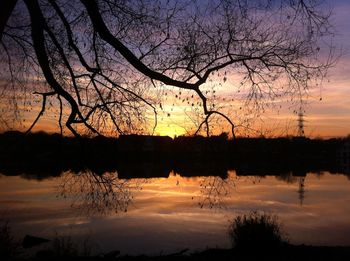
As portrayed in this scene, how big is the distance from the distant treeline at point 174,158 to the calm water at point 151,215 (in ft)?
3.05

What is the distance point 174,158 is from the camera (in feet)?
379

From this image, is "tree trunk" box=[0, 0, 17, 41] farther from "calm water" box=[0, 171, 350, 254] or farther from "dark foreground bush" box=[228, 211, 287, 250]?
"dark foreground bush" box=[228, 211, 287, 250]

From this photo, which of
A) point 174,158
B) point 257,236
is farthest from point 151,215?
point 174,158

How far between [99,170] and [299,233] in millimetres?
11119

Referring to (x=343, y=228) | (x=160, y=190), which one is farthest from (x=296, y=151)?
(x=343, y=228)

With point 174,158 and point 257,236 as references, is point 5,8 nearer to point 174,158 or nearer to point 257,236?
point 257,236

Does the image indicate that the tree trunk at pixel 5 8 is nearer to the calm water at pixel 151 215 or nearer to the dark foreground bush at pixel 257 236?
the calm water at pixel 151 215

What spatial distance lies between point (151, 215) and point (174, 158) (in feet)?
297

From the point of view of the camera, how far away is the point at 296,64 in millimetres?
9703

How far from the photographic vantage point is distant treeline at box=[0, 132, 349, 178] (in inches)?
429

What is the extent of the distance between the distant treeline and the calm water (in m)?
0.93

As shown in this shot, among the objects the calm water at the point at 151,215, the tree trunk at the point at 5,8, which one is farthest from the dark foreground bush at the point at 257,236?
the tree trunk at the point at 5,8

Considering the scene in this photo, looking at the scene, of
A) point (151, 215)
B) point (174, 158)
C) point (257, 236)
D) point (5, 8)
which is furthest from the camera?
point (174, 158)

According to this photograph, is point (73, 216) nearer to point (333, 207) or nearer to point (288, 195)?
point (333, 207)
